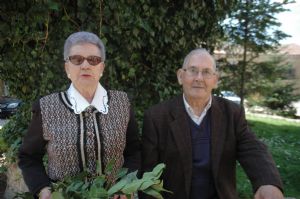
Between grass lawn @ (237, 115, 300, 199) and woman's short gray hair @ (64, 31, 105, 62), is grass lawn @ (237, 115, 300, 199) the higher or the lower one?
the lower one

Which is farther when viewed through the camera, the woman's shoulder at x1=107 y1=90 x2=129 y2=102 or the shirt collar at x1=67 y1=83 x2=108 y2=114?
the woman's shoulder at x1=107 y1=90 x2=129 y2=102

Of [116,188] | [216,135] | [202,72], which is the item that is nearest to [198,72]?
[202,72]

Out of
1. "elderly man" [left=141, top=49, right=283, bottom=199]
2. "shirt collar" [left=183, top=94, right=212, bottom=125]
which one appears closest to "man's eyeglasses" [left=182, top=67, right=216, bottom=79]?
"elderly man" [left=141, top=49, right=283, bottom=199]

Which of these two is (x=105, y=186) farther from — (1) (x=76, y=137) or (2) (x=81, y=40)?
(2) (x=81, y=40)

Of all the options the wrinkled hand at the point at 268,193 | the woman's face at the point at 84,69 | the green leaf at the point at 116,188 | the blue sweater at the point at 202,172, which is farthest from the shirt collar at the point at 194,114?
the green leaf at the point at 116,188

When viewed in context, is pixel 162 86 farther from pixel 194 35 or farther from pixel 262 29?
pixel 262 29

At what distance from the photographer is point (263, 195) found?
242cm

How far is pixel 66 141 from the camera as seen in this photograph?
2.35 m

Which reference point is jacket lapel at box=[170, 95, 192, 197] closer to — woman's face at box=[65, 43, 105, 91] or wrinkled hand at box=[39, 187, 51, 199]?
woman's face at box=[65, 43, 105, 91]

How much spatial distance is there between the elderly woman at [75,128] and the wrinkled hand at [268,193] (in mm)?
825

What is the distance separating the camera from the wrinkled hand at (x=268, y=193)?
240 centimetres

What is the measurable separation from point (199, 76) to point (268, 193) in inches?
32.3

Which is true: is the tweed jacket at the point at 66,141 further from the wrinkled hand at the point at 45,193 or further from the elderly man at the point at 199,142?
the elderly man at the point at 199,142

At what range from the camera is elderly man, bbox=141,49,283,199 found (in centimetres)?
271
